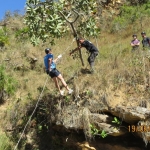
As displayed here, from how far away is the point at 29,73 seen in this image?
1266 centimetres

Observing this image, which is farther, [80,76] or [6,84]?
[6,84]

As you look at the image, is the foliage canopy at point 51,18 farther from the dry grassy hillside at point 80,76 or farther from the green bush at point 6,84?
the green bush at point 6,84

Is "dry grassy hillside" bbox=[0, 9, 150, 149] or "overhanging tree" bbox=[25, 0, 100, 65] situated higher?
"overhanging tree" bbox=[25, 0, 100, 65]

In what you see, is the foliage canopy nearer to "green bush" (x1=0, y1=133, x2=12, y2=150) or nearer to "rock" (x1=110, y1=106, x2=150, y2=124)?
"rock" (x1=110, y1=106, x2=150, y2=124)

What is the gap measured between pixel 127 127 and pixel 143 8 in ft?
39.9

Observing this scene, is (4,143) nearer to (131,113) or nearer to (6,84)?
(6,84)

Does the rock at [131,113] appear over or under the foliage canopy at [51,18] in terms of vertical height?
under

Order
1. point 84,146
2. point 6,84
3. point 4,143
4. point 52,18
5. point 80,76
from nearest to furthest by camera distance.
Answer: point 52,18, point 84,146, point 80,76, point 4,143, point 6,84

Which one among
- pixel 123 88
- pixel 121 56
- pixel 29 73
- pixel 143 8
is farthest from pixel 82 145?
pixel 143 8

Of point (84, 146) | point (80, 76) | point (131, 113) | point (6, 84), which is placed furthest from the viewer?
point (6, 84)

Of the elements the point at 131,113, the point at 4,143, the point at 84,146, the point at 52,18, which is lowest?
the point at 4,143

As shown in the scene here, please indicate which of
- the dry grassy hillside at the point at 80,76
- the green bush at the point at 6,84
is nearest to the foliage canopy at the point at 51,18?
the dry grassy hillside at the point at 80,76
